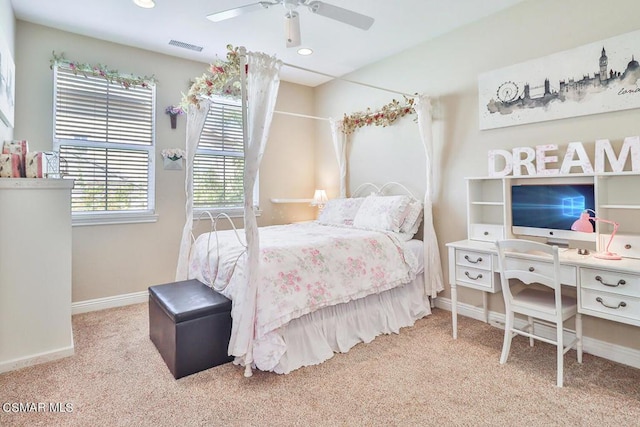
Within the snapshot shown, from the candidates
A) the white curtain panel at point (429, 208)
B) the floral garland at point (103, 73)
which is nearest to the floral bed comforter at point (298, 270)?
the white curtain panel at point (429, 208)

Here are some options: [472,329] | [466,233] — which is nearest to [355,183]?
[466,233]

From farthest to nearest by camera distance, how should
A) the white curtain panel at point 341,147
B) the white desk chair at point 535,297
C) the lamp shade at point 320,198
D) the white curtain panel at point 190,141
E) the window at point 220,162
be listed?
the lamp shade at point 320,198 → the white curtain panel at point 341,147 → the window at point 220,162 → the white curtain panel at point 190,141 → the white desk chair at point 535,297

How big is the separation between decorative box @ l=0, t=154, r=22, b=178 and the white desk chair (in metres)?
3.48

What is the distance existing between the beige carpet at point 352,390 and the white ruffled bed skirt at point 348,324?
4.0 inches

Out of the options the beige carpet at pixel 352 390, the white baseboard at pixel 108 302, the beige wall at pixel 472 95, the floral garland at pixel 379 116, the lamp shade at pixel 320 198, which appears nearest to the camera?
the beige carpet at pixel 352 390

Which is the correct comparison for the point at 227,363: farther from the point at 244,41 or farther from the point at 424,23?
the point at 424,23

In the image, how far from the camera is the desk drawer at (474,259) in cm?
273

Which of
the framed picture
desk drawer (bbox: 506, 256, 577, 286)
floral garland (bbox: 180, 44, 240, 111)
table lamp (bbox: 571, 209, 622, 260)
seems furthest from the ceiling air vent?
table lamp (bbox: 571, 209, 622, 260)

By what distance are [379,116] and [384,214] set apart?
4.39 ft

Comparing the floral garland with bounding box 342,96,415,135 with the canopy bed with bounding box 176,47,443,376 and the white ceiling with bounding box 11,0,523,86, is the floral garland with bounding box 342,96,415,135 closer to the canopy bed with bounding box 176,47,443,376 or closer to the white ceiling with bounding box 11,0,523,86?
the canopy bed with bounding box 176,47,443,376

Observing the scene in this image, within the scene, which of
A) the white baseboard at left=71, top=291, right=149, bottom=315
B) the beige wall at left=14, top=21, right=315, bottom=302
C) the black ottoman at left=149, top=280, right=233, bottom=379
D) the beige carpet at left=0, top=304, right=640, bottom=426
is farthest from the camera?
the white baseboard at left=71, top=291, right=149, bottom=315

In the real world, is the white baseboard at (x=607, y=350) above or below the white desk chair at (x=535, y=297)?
below

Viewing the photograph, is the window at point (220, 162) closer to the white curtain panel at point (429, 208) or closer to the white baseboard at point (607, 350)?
the white curtain panel at point (429, 208)

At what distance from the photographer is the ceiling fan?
2.37 metres
